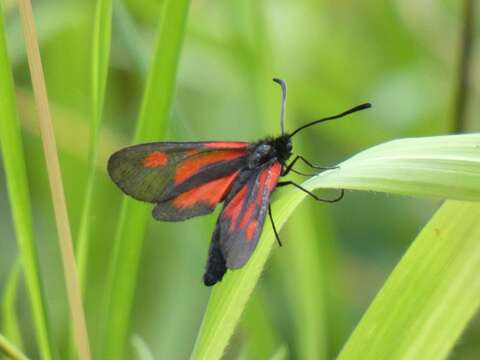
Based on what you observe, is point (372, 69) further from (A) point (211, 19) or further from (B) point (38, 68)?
(B) point (38, 68)

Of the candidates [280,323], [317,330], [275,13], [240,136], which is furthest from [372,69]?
[317,330]

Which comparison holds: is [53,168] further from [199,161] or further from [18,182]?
[199,161]

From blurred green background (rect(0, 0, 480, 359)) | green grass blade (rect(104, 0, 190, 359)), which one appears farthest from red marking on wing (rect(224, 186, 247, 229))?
blurred green background (rect(0, 0, 480, 359))

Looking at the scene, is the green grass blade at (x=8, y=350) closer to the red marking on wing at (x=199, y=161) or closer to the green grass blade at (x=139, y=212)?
the green grass blade at (x=139, y=212)

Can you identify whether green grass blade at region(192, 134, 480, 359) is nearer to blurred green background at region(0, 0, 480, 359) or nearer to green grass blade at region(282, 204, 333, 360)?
green grass blade at region(282, 204, 333, 360)

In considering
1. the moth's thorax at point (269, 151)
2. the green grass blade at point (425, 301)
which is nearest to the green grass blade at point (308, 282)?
the moth's thorax at point (269, 151)

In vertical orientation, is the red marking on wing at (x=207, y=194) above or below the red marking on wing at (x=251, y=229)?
below
